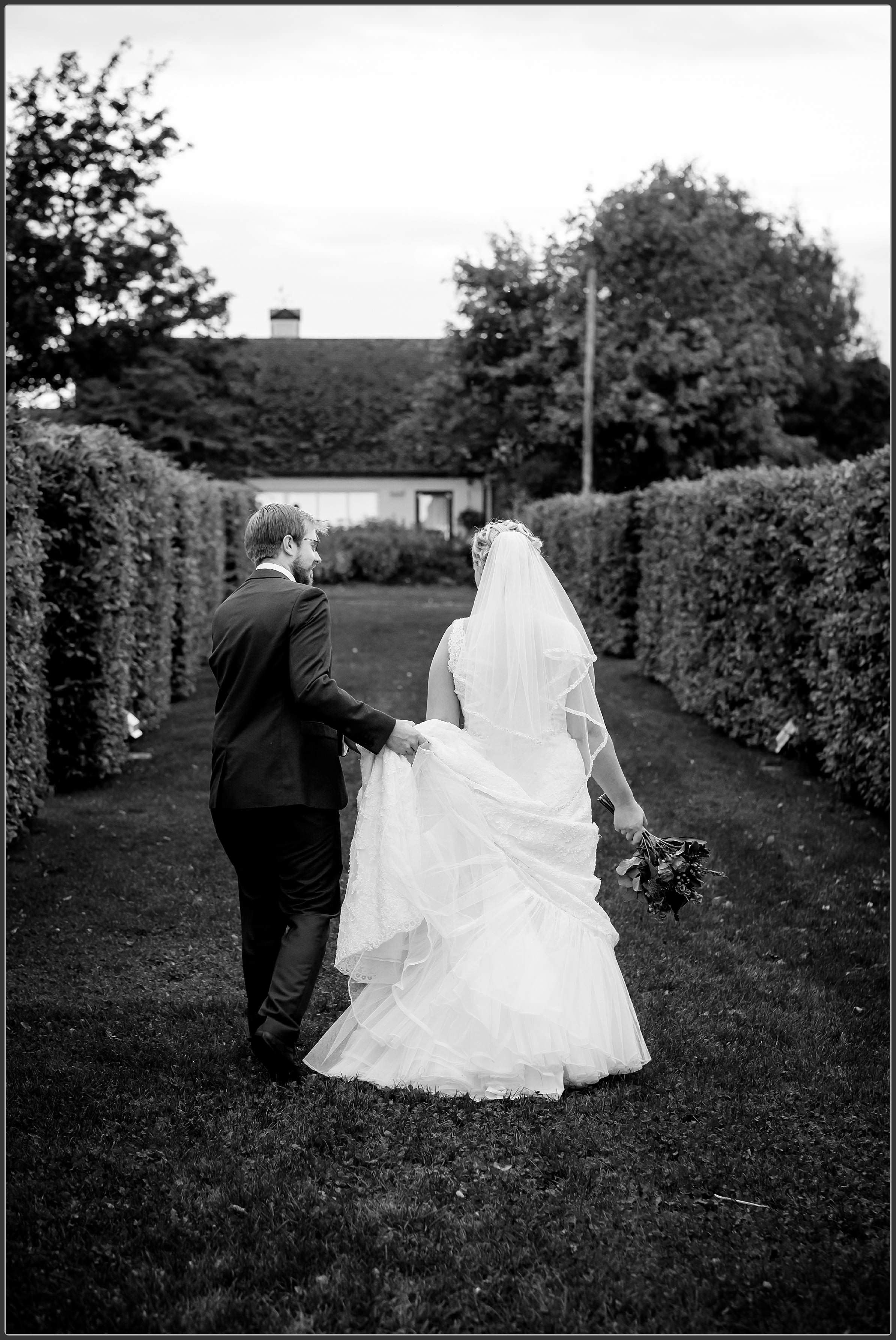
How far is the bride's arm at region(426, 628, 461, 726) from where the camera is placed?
17.4 feet

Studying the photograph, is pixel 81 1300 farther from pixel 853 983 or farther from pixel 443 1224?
pixel 853 983

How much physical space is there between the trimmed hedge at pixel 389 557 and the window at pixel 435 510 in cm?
564

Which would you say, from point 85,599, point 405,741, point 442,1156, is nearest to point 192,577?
point 85,599

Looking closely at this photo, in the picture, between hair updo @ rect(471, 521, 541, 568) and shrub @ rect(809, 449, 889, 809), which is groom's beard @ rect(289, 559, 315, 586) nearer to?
hair updo @ rect(471, 521, 541, 568)

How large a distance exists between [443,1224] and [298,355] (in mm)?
46554

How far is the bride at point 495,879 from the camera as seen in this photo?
4824mm

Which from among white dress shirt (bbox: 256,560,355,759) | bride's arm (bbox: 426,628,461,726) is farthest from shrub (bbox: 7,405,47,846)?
bride's arm (bbox: 426,628,461,726)

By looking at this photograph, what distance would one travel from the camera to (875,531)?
931cm

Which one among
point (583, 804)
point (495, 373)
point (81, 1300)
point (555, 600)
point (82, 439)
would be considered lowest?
point (81, 1300)

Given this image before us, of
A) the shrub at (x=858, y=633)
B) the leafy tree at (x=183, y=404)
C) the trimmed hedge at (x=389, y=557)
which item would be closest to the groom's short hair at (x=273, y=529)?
the shrub at (x=858, y=633)

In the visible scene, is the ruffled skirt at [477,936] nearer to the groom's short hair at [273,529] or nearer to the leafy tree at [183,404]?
the groom's short hair at [273,529]

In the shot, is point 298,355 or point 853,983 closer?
point 853,983

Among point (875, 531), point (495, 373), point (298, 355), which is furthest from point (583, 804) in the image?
point (298, 355)

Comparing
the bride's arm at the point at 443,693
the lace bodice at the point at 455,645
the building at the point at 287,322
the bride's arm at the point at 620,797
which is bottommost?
the bride's arm at the point at 620,797
